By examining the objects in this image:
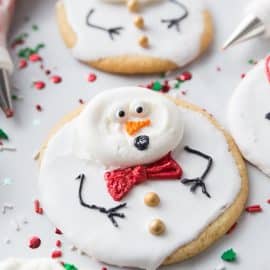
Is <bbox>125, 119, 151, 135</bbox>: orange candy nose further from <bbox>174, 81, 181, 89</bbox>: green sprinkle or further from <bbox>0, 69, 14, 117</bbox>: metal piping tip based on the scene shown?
<bbox>0, 69, 14, 117</bbox>: metal piping tip

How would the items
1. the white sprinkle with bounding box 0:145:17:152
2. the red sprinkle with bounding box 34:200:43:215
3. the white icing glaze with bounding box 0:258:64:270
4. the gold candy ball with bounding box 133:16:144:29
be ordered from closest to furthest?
the white icing glaze with bounding box 0:258:64:270
the red sprinkle with bounding box 34:200:43:215
the white sprinkle with bounding box 0:145:17:152
the gold candy ball with bounding box 133:16:144:29

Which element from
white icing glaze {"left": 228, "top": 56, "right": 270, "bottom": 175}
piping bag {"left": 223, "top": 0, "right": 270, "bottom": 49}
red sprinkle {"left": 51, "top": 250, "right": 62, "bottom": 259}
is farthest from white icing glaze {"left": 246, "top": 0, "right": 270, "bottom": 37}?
red sprinkle {"left": 51, "top": 250, "right": 62, "bottom": 259}

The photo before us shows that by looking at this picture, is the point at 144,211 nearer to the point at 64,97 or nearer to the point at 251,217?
the point at 251,217

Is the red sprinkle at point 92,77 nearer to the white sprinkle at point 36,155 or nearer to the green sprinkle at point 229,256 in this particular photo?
the white sprinkle at point 36,155

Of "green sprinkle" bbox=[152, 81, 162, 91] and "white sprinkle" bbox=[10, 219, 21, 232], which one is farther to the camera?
"green sprinkle" bbox=[152, 81, 162, 91]

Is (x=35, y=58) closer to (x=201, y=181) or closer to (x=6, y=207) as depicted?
(x=6, y=207)

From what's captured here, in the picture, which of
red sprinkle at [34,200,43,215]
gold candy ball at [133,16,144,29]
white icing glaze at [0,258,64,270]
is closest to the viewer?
white icing glaze at [0,258,64,270]

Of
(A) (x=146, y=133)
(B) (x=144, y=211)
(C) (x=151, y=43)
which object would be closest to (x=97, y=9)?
(C) (x=151, y=43)
